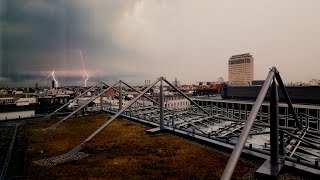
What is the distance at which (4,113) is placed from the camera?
50781 mm

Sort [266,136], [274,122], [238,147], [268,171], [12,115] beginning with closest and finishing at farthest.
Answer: [238,147], [268,171], [274,122], [266,136], [12,115]

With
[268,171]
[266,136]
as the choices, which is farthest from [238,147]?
[266,136]

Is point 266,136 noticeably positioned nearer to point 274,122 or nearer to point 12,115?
point 274,122

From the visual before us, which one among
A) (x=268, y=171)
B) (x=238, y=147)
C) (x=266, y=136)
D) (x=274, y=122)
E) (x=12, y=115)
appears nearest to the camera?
(x=238, y=147)

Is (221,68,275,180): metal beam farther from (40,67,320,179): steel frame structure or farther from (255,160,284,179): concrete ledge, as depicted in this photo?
(255,160,284,179): concrete ledge

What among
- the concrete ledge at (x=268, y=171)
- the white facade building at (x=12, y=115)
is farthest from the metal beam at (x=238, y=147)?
the white facade building at (x=12, y=115)

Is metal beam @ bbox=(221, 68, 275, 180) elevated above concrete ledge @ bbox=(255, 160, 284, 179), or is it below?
above

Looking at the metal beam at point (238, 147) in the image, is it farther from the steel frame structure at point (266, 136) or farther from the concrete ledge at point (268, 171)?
the concrete ledge at point (268, 171)

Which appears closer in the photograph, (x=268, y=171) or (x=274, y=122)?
(x=268, y=171)

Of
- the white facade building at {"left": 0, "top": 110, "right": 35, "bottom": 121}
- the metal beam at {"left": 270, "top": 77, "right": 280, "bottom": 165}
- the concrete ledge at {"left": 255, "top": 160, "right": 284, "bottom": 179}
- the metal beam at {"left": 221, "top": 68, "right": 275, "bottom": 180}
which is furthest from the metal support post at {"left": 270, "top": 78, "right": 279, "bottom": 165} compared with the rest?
the white facade building at {"left": 0, "top": 110, "right": 35, "bottom": 121}

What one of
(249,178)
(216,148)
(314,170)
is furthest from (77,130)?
(314,170)

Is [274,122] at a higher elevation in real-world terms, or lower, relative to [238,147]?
higher

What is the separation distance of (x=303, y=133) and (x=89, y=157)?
16161mm

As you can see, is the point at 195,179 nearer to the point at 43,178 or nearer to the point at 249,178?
the point at 249,178
